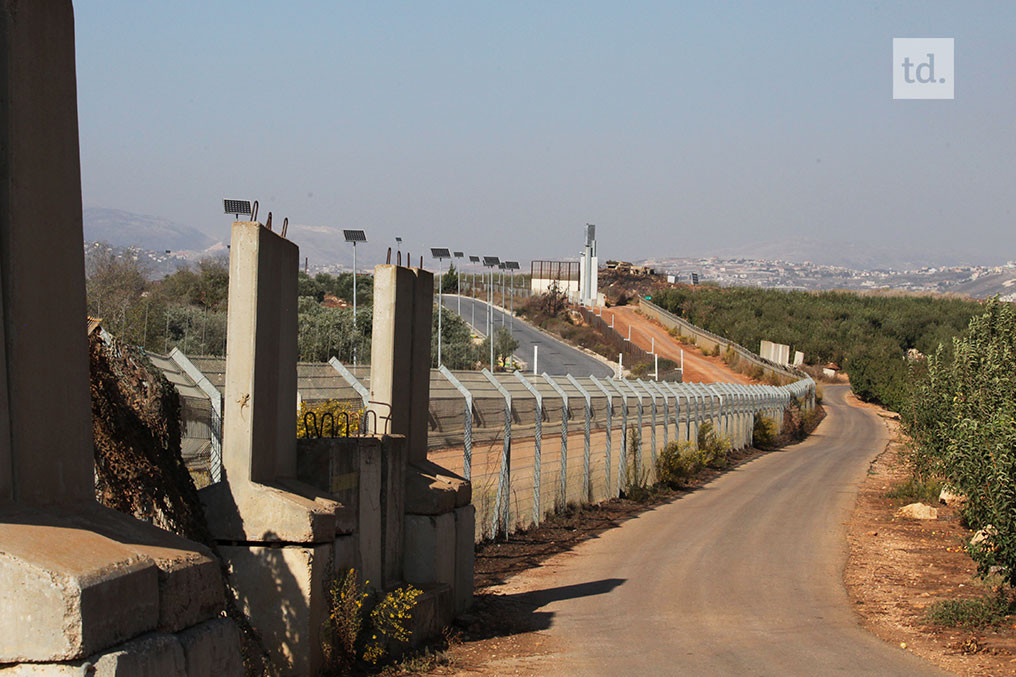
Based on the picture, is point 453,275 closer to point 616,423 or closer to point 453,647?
point 616,423

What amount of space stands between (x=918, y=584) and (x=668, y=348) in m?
78.8

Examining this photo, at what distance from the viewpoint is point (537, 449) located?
1673cm

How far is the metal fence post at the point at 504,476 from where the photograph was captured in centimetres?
1530

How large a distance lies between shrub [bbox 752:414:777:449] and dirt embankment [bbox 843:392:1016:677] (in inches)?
769

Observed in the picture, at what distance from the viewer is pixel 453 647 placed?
953 centimetres

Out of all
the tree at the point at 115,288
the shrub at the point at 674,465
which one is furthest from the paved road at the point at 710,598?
the tree at the point at 115,288

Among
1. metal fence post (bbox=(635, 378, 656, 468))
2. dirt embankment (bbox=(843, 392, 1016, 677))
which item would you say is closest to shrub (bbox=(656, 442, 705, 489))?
metal fence post (bbox=(635, 378, 656, 468))

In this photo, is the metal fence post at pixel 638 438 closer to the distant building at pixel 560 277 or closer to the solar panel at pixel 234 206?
the solar panel at pixel 234 206

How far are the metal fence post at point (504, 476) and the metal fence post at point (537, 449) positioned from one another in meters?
1.08

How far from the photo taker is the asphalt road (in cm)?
6675

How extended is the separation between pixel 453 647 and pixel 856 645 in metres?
3.74

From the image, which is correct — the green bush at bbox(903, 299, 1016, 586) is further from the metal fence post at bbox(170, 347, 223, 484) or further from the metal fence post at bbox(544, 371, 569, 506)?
the metal fence post at bbox(170, 347, 223, 484)

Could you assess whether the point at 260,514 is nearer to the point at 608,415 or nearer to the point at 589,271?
the point at 608,415

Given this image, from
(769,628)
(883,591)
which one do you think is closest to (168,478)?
(769,628)
